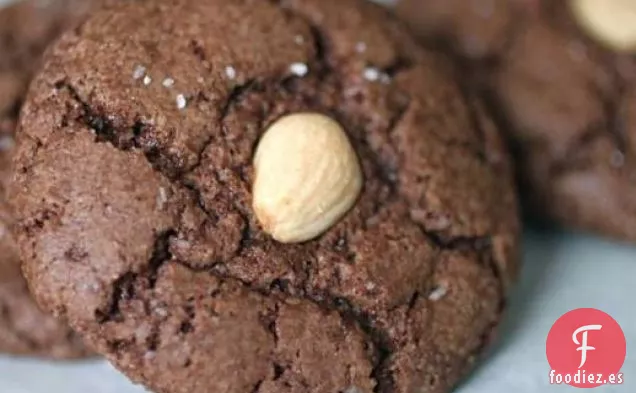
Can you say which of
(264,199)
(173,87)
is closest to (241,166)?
(264,199)

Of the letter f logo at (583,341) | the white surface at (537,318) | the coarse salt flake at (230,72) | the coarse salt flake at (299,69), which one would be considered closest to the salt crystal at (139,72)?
the coarse salt flake at (230,72)

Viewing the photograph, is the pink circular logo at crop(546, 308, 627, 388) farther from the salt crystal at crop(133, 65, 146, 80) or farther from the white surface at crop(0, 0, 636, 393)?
the salt crystal at crop(133, 65, 146, 80)

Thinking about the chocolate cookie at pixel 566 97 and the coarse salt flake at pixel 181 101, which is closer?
the coarse salt flake at pixel 181 101

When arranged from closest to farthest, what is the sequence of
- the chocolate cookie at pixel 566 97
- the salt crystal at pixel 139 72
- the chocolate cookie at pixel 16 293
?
1. the salt crystal at pixel 139 72
2. the chocolate cookie at pixel 16 293
3. the chocolate cookie at pixel 566 97

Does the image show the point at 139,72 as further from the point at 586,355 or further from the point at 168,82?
the point at 586,355

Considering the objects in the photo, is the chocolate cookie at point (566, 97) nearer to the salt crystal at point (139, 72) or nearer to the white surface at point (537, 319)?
the white surface at point (537, 319)

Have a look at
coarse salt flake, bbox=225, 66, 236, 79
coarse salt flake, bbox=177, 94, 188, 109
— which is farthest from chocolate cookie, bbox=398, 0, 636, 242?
coarse salt flake, bbox=177, 94, 188, 109

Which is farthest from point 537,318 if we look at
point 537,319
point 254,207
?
point 254,207

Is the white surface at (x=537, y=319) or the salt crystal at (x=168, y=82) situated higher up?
the salt crystal at (x=168, y=82)
